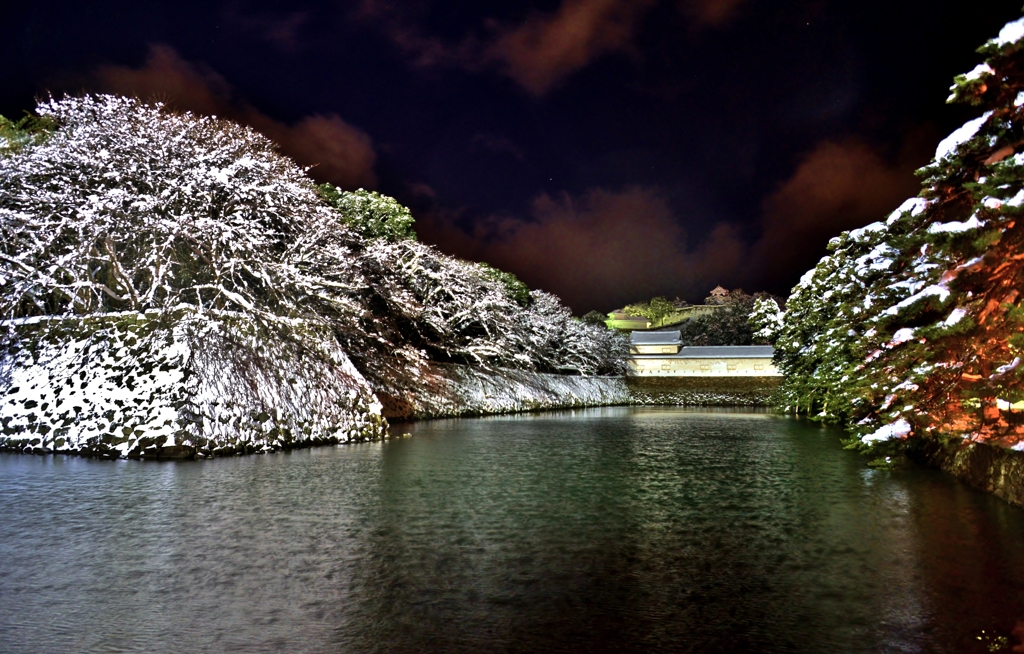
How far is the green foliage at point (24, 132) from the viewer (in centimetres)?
2251

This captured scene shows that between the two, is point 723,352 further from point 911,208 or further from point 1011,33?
point 1011,33

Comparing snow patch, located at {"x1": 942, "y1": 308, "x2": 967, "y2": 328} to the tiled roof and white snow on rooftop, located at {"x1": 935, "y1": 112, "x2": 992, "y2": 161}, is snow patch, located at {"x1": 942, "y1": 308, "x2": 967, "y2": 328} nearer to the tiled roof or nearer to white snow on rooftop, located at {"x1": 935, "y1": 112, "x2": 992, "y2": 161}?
white snow on rooftop, located at {"x1": 935, "y1": 112, "x2": 992, "y2": 161}

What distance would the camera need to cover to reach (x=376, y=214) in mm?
37438

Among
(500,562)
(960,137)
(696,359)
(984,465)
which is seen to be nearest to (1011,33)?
(960,137)

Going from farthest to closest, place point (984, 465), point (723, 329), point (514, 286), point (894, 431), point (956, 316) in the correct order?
point (723, 329) → point (514, 286) → point (894, 431) → point (984, 465) → point (956, 316)

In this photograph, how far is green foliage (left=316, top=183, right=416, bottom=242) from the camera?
3612 cm

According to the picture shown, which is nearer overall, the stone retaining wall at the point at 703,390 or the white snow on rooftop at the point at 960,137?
the white snow on rooftop at the point at 960,137

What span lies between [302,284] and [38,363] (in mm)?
6315

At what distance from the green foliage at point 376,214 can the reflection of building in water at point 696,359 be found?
36.9 m

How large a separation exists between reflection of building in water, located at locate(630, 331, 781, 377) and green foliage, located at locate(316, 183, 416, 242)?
3692 centimetres

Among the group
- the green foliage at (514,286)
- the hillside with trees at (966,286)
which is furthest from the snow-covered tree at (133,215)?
the green foliage at (514,286)

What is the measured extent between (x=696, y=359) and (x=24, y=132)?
56.6 metres

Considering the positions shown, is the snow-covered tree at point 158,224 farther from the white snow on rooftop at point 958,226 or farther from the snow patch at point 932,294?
the white snow on rooftop at point 958,226

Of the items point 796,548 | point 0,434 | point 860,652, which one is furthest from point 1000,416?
point 0,434
